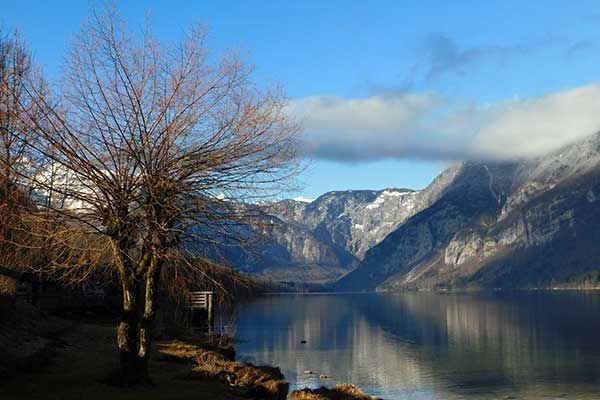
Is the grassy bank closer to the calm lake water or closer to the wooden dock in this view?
the calm lake water

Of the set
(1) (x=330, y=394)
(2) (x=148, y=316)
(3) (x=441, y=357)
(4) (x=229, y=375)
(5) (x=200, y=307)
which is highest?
(2) (x=148, y=316)

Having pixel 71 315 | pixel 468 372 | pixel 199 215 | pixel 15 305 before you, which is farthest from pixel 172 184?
pixel 468 372

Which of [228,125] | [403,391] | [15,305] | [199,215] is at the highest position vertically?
[228,125]

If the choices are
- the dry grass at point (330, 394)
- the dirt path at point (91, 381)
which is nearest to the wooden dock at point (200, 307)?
the dry grass at point (330, 394)

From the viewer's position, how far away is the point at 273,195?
21.1m

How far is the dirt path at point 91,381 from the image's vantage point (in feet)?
65.8

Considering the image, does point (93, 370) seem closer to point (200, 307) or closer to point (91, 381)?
point (91, 381)

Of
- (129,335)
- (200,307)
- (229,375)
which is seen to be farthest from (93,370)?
(200,307)

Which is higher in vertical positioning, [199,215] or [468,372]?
[199,215]

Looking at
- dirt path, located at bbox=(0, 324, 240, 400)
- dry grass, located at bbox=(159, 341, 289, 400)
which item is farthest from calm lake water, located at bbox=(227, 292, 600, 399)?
dirt path, located at bbox=(0, 324, 240, 400)

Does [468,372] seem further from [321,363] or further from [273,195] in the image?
[273,195]

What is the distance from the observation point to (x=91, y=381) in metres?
22.1

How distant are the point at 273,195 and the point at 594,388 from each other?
39394 mm

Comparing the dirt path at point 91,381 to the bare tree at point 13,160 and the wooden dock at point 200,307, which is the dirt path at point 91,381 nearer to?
the bare tree at point 13,160
